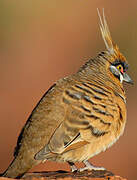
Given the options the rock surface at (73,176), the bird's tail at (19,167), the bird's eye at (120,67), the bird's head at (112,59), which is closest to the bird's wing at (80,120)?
the bird's tail at (19,167)

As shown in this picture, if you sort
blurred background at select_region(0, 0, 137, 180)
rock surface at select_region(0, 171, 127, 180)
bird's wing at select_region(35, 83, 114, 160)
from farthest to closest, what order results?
blurred background at select_region(0, 0, 137, 180) < rock surface at select_region(0, 171, 127, 180) < bird's wing at select_region(35, 83, 114, 160)

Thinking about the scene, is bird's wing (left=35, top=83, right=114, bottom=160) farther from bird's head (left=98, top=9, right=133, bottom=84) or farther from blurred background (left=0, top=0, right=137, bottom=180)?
blurred background (left=0, top=0, right=137, bottom=180)

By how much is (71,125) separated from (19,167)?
93cm

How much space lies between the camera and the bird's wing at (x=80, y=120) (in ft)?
22.2

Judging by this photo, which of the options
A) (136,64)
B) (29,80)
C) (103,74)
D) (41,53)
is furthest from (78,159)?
(41,53)

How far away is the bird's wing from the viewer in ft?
22.2

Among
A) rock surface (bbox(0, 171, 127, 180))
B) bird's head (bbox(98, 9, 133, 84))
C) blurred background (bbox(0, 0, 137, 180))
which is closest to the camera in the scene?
rock surface (bbox(0, 171, 127, 180))

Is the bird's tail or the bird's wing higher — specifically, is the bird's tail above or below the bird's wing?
below

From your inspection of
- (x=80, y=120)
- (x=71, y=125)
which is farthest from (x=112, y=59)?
(x=71, y=125)

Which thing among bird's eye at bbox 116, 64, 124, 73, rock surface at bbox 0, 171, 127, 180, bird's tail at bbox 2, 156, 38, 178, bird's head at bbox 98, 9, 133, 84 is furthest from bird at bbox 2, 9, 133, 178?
bird's eye at bbox 116, 64, 124, 73

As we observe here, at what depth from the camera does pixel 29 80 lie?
63.9ft

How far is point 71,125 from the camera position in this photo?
6.88 meters

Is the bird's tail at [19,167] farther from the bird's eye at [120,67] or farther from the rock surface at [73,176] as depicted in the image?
the bird's eye at [120,67]

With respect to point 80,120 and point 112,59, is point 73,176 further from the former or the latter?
point 112,59
